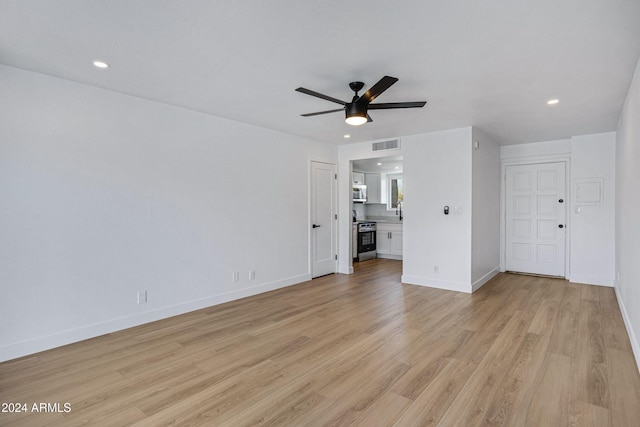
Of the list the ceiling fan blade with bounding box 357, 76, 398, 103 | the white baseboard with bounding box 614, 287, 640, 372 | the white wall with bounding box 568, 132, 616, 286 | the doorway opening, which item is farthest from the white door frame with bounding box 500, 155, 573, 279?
the ceiling fan blade with bounding box 357, 76, 398, 103

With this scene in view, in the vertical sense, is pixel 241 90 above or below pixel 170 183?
above

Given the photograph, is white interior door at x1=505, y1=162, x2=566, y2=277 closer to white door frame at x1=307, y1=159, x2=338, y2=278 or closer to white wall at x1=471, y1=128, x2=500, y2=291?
white wall at x1=471, y1=128, x2=500, y2=291

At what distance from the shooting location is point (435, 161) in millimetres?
5270

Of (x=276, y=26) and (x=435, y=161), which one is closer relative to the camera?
(x=276, y=26)

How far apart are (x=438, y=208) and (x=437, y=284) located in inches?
48.3

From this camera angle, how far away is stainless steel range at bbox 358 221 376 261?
7824mm

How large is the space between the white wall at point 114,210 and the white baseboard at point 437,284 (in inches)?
95.9

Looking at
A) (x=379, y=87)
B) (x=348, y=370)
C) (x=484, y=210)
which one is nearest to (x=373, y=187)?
(x=484, y=210)

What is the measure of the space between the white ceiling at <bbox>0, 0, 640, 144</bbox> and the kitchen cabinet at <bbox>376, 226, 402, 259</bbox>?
440cm

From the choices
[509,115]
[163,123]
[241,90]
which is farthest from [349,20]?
[509,115]

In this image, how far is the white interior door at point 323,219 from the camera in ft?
19.5

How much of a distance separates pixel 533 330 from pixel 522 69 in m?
2.65

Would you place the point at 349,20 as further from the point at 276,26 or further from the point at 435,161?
the point at 435,161

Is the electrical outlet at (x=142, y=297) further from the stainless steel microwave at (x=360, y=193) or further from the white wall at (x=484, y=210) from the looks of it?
the stainless steel microwave at (x=360, y=193)
